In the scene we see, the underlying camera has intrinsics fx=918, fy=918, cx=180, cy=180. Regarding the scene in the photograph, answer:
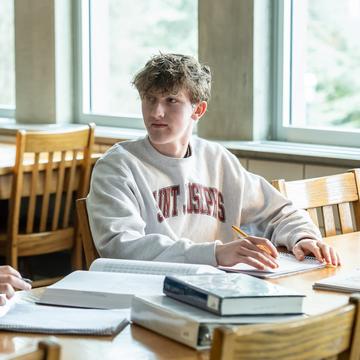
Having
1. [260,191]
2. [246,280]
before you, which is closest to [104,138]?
[260,191]

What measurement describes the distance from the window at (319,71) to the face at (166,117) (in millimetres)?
1361

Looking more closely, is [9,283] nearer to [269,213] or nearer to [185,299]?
[185,299]

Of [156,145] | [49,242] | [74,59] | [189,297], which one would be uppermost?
[74,59]

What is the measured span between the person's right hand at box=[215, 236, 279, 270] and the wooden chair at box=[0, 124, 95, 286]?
1.66m

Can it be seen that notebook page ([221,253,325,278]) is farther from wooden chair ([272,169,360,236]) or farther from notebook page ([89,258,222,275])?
wooden chair ([272,169,360,236])

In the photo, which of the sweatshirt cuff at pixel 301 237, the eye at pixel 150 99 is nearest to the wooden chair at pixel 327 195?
the sweatshirt cuff at pixel 301 237

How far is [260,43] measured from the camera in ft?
12.3

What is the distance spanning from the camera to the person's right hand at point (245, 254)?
2.03 metres

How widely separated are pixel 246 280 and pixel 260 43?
219 centimetres

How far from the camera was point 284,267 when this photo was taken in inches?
83.5

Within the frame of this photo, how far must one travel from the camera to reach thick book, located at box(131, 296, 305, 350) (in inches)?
60.1

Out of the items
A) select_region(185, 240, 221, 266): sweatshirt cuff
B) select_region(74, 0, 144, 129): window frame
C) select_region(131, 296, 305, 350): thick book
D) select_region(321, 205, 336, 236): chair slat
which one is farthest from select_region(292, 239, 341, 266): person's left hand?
select_region(74, 0, 144, 129): window frame

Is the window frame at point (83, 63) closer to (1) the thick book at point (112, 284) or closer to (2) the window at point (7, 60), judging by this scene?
(2) the window at point (7, 60)

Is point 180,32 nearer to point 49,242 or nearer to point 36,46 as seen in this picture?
point 36,46
